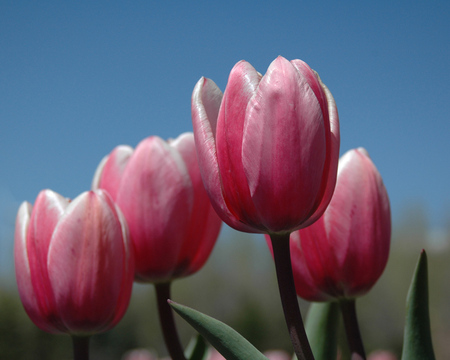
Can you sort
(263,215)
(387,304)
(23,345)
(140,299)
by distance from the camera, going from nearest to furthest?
(263,215) → (23,345) → (387,304) → (140,299)

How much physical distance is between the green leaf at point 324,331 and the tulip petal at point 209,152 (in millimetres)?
233

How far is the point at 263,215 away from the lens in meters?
0.33

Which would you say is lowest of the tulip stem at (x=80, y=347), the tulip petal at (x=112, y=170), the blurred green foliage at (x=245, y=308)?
the blurred green foliage at (x=245, y=308)

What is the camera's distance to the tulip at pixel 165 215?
1.51 feet

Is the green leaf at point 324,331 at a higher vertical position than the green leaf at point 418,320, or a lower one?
lower

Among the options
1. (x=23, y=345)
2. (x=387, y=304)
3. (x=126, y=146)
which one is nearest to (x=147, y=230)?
(x=126, y=146)

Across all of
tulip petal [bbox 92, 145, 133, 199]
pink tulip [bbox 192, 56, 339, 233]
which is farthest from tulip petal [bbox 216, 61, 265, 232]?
tulip petal [bbox 92, 145, 133, 199]

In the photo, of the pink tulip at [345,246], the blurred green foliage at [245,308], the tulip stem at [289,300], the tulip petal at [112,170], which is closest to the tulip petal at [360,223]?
the pink tulip at [345,246]

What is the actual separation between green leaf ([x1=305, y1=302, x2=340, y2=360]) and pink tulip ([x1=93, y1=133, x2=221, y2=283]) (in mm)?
143

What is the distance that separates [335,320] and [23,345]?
213 inches

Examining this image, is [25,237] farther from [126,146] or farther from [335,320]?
[335,320]

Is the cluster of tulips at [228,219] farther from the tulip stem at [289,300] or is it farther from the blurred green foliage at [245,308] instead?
the blurred green foliage at [245,308]

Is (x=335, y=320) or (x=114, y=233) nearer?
(x=114, y=233)

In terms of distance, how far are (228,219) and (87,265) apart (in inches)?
5.5
